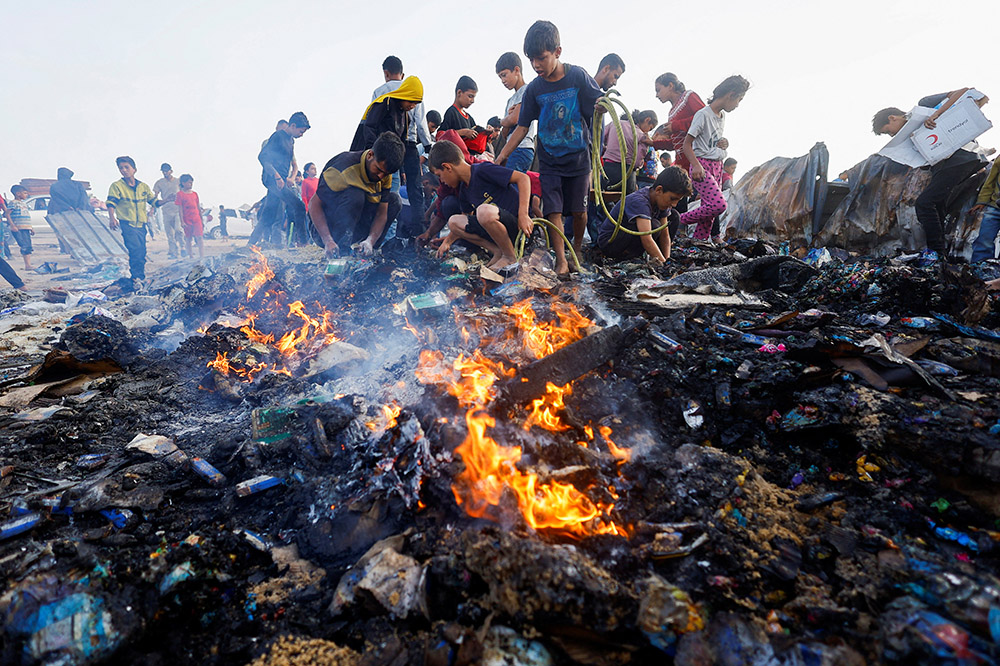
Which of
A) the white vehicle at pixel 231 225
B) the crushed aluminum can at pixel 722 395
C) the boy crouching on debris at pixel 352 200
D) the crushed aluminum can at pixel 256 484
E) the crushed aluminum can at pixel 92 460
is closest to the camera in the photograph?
the crushed aluminum can at pixel 256 484

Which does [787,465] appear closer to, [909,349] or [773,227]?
[909,349]

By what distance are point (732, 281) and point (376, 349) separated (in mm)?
4332

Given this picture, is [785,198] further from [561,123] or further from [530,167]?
[561,123]

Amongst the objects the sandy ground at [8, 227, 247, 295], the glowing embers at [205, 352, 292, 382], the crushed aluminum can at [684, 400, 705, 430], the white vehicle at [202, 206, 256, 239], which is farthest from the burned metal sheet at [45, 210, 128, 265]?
the crushed aluminum can at [684, 400, 705, 430]

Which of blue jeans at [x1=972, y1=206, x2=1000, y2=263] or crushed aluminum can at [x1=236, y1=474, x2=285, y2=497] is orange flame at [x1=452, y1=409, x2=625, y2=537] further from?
blue jeans at [x1=972, y1=206, x2=1000, y2=263]

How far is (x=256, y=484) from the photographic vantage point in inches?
99.7

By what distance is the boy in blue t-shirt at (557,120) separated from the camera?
14.3 ft

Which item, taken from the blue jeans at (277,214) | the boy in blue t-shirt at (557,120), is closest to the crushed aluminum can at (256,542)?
the boy in blue t-shirt at (557,120)

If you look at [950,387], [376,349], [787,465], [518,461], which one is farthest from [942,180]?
[376,349]

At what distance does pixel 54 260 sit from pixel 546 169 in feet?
54.4

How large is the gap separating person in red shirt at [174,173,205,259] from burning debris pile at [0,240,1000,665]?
9136 millimetres

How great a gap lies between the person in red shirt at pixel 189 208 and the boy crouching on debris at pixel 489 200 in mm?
9975

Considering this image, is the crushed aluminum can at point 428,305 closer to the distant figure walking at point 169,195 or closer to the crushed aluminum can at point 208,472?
the crushed aluminum can at point 208,472

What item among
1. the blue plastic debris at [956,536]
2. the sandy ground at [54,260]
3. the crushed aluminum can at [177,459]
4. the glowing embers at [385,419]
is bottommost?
the blue plastic debris at [956,536]
